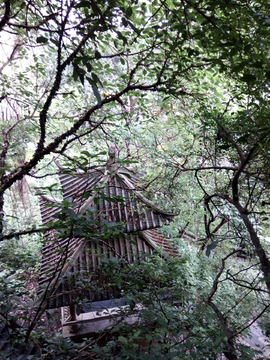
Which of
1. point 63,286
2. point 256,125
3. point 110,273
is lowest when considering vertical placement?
point 63,286

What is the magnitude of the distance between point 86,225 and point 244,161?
1.03 metres

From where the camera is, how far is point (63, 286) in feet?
9.89

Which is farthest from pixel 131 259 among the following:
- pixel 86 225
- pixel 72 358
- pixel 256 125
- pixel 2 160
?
pixel 2 160

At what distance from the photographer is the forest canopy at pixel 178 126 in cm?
136

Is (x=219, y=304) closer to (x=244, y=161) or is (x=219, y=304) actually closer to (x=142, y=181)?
(x=142, y=181)

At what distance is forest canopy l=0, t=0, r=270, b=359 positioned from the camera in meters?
1.36

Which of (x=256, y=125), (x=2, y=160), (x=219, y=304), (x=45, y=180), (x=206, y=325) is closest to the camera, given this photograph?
(x=256, y=125)

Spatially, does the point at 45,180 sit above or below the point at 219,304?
above

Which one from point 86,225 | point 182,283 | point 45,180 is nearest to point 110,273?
point 86,225

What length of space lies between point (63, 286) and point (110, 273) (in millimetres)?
1346

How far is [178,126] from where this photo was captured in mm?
3697

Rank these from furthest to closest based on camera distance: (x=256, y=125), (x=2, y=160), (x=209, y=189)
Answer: (x=2, y=160) < (x=209, y=189) < (x=256, y=125)

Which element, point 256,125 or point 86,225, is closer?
point 86,225

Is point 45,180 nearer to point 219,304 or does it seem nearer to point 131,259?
point 131,259
